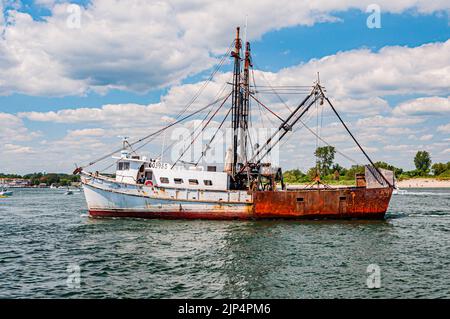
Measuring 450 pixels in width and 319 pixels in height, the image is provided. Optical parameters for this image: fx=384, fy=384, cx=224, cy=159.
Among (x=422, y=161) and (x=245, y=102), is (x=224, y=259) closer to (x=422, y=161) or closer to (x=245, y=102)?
(x=245, y=102)

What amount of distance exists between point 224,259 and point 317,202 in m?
16.7

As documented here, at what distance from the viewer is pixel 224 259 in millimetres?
21219

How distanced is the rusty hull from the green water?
1.48m

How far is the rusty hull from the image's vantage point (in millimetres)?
35312

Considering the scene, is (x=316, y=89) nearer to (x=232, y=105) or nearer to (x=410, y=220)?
(x=232, y=105)

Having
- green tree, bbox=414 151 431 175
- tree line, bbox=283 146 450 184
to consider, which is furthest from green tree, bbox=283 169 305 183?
green tree, bbox=414 151 431 175

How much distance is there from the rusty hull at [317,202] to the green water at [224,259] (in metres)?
1.48

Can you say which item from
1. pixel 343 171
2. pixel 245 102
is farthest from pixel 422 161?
pixel 245 102

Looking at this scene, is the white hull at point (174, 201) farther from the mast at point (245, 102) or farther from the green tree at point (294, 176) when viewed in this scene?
the green tree at point (294, 176)

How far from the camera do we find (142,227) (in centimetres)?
3188

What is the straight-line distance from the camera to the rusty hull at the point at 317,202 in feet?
116
